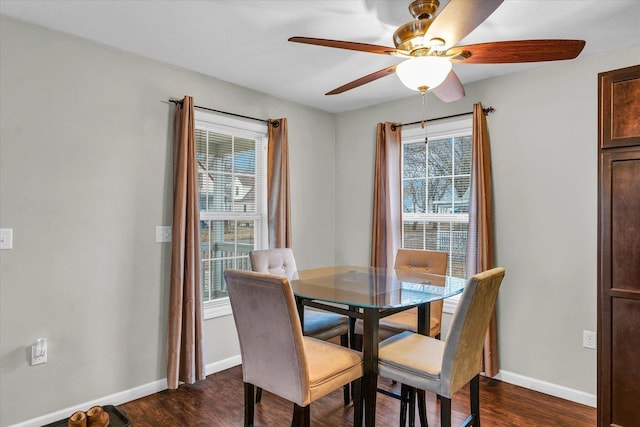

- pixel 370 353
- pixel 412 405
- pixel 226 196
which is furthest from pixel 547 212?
pixel 226 196

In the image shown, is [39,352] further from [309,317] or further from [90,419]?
[309,317]

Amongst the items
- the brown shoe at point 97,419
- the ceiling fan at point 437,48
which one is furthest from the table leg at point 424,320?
the brown shoe at point 97,419

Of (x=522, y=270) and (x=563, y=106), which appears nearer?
(x=563, y=106)

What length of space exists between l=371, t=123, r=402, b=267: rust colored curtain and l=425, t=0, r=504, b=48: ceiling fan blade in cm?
→ 198

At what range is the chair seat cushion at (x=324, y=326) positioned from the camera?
2596mm

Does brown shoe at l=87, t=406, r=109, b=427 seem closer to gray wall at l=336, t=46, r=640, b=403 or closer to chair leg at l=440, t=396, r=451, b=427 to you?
chair leg at l=440, t=396, r=451, b=427

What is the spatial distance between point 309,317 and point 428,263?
100 centimetres

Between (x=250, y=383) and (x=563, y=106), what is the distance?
2837 mm

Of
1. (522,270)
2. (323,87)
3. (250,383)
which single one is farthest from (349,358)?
(323,87)

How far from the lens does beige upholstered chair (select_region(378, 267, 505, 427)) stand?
1.67 metres

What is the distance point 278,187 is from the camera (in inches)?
137

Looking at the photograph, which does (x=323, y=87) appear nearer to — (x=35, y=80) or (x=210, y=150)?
(x=210, y=150)

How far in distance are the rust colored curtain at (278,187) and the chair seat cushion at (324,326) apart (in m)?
0.88

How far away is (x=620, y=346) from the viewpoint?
204 centimetres
